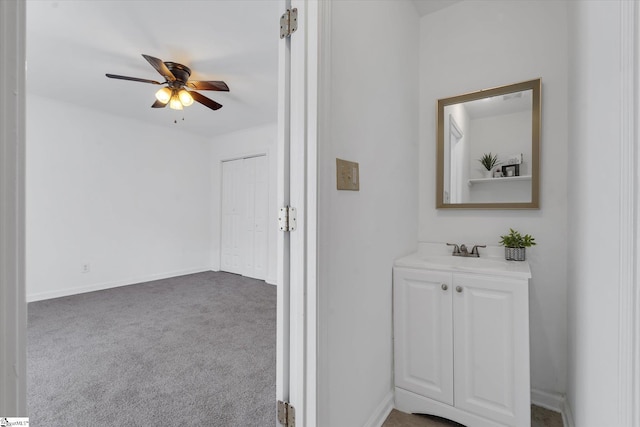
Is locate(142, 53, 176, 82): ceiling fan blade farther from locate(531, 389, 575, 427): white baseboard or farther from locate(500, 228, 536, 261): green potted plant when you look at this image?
locate(531, 389, 575, 427): white baseboard

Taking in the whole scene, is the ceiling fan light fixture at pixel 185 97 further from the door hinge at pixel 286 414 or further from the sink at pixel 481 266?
the door hinge at pixel 286 414

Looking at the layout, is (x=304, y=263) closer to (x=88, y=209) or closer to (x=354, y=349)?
(x=354, y=349)

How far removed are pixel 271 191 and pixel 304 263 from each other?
11.9 feet

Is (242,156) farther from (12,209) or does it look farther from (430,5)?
(12,209)

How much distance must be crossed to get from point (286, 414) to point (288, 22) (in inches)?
63.6

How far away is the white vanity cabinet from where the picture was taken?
141 centimetres

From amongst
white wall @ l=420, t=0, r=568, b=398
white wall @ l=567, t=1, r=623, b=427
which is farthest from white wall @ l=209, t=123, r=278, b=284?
white wall @ l=567, t=1, r=623, b=427

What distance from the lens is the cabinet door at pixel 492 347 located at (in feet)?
4.58

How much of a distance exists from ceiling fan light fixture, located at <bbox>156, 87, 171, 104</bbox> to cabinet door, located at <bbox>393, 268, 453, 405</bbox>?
261 centimetres

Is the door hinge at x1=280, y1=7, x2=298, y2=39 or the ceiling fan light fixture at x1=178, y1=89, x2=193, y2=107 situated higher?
the ceiling fan light fixture at x1=178, y1=89, x2=193, y2=107

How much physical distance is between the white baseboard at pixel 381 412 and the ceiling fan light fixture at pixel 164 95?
304 cm

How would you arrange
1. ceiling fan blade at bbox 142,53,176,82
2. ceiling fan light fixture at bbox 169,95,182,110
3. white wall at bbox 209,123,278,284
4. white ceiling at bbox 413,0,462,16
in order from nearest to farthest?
white ceiling at bbox 413,0,462,16 → ceiling fan blade at bbox 142,53,176,82 → ceiling fan light fixture at bbox 169,95,182,110 → white wall at bbox 209,123,278,284

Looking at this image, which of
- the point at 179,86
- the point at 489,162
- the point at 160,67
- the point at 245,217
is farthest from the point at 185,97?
the point at 489,162

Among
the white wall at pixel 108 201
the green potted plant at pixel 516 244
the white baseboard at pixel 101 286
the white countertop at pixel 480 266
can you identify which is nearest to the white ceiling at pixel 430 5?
the green potted plant at pixel 516 244
